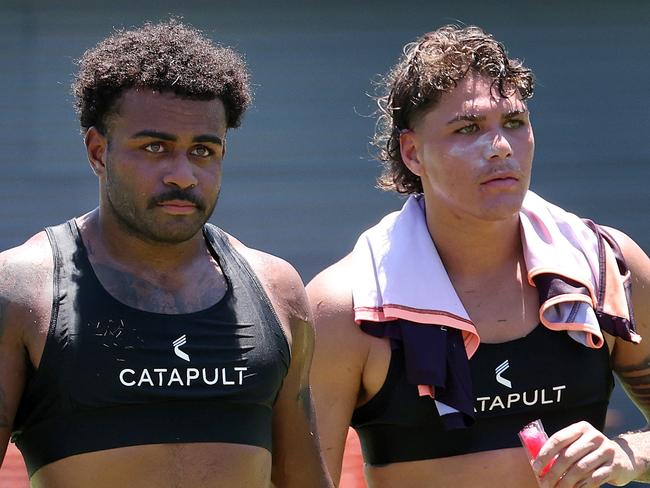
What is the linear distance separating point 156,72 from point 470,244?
936 millimetres

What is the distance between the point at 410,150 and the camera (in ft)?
10.8

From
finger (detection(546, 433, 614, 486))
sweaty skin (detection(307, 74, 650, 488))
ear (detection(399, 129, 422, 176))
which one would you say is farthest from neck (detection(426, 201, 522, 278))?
finger (detection(546, 433, 614, 486))

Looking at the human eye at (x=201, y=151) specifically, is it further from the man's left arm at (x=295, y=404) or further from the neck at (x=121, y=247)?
the man's left arm at (x=295, y=404)

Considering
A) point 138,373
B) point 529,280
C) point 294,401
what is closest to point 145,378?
point 138,373

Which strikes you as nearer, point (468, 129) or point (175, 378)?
point (175, 378)

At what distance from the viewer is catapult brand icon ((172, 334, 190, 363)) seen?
2574 millimetres

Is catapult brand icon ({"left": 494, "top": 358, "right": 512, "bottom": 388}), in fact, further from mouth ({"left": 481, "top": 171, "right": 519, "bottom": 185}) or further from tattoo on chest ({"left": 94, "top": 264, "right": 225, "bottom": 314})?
tattoo on chest ({"left": 94, "top": 264, "right": 225, "bottom": 314})

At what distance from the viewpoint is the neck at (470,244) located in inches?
126

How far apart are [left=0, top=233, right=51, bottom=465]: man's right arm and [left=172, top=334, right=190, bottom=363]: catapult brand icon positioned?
257 mm

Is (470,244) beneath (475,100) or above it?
beneath

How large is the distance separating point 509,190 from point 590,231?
319mm

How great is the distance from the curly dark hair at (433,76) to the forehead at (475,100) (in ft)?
0.05

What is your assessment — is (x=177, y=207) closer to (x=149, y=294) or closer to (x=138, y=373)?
(x=149, y=294)

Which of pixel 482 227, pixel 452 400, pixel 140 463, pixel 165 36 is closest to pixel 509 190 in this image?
pixel 482 227
